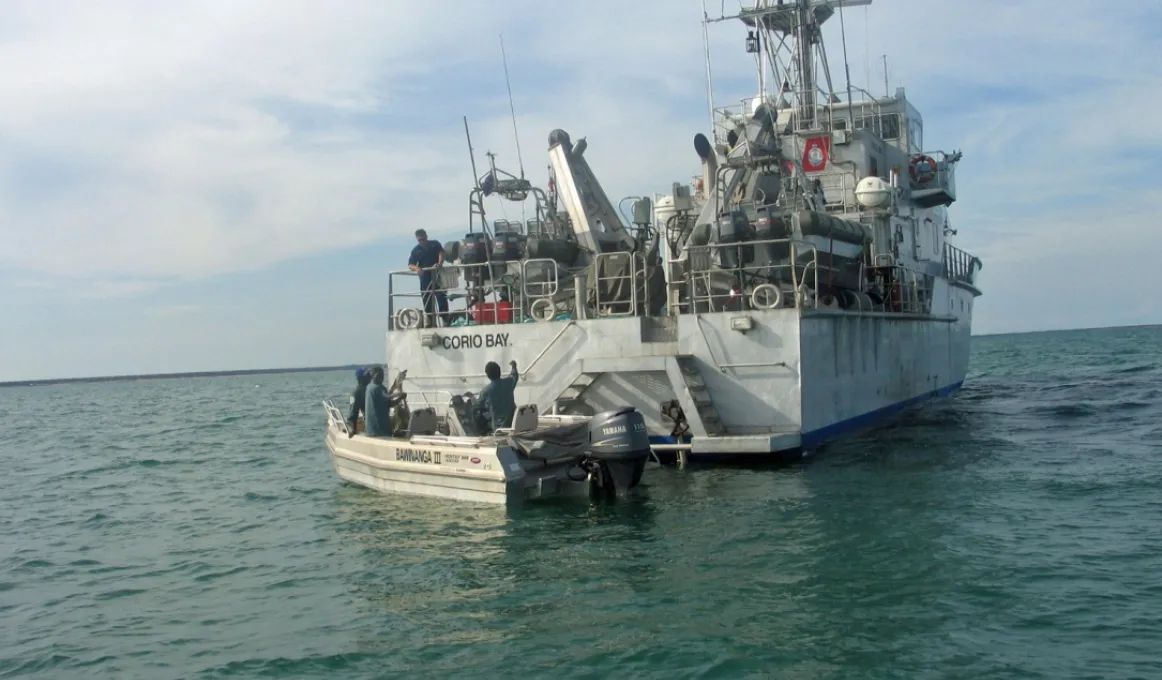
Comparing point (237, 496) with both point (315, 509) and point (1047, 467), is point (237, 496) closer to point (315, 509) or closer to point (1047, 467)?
point (315, 509)

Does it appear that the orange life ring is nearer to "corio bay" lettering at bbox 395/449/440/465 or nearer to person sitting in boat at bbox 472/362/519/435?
person sitting in boat at bbox 472/362/519/435

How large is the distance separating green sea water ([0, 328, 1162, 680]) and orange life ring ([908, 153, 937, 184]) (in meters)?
9.95

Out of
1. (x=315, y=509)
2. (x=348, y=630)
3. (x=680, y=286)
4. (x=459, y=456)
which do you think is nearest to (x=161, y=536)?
(x=315, y=509)

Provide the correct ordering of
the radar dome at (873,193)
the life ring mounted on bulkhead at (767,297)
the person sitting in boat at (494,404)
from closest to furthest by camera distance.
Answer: the person sitting in boat at (494,404) → the life ring mounted on bulkhead at (767,297) → the radar dome at (873,193)

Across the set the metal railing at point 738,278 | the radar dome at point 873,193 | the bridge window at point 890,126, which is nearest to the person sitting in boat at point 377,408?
the metal railing at point 738,278

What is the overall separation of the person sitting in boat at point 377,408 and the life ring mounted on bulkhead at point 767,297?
17.5 feet

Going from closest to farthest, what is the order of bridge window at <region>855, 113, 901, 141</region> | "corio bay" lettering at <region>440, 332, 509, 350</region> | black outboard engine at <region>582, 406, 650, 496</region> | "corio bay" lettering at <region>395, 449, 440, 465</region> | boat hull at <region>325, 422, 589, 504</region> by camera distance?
boat hull at <region>325, 422, 589, 504</region>
black outboard engine at <region>582, 406, 650, 496</region>
"corio bay" lettering at <region>395, 449, 440, 465</region>
"corio bay" lettering at <region>440, 332, 509, 350</region>
bridge window at <region>855, 113, 901, 141</region>

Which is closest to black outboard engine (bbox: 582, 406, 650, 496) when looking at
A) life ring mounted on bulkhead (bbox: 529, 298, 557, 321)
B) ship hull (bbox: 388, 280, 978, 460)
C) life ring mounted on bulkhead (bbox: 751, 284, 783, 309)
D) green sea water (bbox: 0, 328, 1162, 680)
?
green sea water (bbox: 0, 328, 1162, 680)

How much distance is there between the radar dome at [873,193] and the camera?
63.8ft

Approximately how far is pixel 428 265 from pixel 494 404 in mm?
5989

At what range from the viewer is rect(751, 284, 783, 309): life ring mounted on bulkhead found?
14.0 meters

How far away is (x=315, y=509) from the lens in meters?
13.0

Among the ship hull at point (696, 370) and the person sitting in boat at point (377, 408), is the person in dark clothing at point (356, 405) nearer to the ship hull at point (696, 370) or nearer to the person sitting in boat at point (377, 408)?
the person sitting in boat at point (377, 408)

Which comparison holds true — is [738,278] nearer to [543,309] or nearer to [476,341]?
[543,309]
